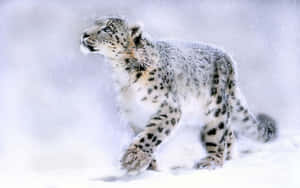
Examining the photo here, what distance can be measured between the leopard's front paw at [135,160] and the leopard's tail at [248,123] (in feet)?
3.93

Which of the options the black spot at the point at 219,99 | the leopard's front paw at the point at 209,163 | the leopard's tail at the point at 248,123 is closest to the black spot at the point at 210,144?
the leopard's front paw at the point at 209,163

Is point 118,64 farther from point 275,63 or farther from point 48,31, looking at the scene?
point 275,63

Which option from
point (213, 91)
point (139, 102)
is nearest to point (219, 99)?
point (213, 91)

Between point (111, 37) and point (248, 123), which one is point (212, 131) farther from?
point (111, 37)

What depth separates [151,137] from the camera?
4.15 meters

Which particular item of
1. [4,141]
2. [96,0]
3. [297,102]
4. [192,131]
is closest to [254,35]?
[297,102]

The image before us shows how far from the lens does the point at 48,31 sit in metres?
6.86

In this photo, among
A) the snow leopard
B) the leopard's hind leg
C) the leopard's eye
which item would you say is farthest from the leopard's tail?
the leopard's eye

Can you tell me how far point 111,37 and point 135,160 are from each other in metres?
0.78

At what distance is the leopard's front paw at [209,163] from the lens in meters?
4.54

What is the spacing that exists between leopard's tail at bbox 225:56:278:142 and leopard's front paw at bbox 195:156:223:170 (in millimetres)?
564

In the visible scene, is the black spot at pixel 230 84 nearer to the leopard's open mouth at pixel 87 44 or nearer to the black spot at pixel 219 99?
the black spot at pixel 219 99

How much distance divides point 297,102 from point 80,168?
10.2ft

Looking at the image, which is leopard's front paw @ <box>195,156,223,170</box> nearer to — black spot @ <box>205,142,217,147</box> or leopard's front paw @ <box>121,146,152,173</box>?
black spot @ <box>205,142,217,147</box>
